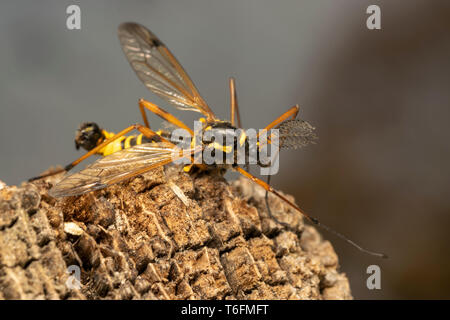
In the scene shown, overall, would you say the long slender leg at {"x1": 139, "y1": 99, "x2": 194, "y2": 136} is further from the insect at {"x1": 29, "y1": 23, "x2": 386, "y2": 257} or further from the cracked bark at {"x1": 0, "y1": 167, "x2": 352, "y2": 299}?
the cracked bark at {"x1": 0, "y1": 167, "x2": 352, "y2": 299}

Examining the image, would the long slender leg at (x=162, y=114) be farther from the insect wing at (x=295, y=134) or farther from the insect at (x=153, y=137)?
the insect wing at (x=295, y=134)

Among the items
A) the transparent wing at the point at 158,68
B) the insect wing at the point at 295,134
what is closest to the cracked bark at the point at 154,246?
the insect wing at the point at 295,134

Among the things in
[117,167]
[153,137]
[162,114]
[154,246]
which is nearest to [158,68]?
[162,114]


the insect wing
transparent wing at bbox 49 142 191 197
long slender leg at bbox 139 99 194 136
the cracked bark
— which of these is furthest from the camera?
long slender leg at bbox 139 99 194 136

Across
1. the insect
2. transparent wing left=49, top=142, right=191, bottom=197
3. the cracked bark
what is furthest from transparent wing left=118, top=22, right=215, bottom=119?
the cracked bark

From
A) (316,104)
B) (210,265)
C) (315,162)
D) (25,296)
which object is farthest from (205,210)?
(316,104)

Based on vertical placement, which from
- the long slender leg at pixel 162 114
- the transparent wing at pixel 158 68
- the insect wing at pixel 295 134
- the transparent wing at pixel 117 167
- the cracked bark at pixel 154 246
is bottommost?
the cracked bark at pixel 154 246

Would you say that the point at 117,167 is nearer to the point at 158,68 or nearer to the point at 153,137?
the point at 153,137
